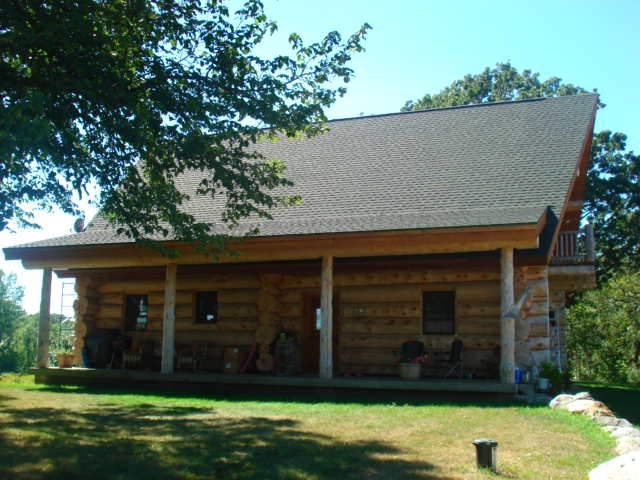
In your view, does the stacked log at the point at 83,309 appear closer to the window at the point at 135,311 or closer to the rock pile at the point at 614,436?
the window at the point at 135,311

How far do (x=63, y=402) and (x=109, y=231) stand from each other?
563 cm

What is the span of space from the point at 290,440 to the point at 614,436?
426 centimetres

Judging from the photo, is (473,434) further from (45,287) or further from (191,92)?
(45,287)

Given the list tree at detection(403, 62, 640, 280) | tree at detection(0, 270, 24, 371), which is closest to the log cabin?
tree at detection(403, 62, 640, 280)

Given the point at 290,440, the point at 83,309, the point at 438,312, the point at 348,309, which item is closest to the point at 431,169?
the point at 438,312

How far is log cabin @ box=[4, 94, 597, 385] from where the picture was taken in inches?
581

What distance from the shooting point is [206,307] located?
19516mm

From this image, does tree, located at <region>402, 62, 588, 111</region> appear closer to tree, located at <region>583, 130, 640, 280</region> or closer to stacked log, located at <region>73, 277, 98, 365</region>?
tree, located at <region>583, 130, 640, 280</region>

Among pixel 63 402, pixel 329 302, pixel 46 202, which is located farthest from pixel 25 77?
pixel 329 302

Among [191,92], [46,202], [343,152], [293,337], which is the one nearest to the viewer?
[191,92]

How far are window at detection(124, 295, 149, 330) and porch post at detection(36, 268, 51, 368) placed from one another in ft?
9.49

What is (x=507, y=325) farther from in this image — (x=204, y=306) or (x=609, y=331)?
(x=609, y=331)

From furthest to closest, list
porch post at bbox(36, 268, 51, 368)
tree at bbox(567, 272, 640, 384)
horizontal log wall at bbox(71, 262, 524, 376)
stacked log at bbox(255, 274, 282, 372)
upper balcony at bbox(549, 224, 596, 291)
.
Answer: tree at bbox(567, 272, 640, 384)
upper balcony at bbox(549, 224, 596, 291)
porch post at bbox(36, 268, 51, 368)
stacked log at bbox(255, 274, 282, 372)
horizontal log wall at bbox(71, 262, 524, 376)

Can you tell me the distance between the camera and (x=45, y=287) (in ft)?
58.0
